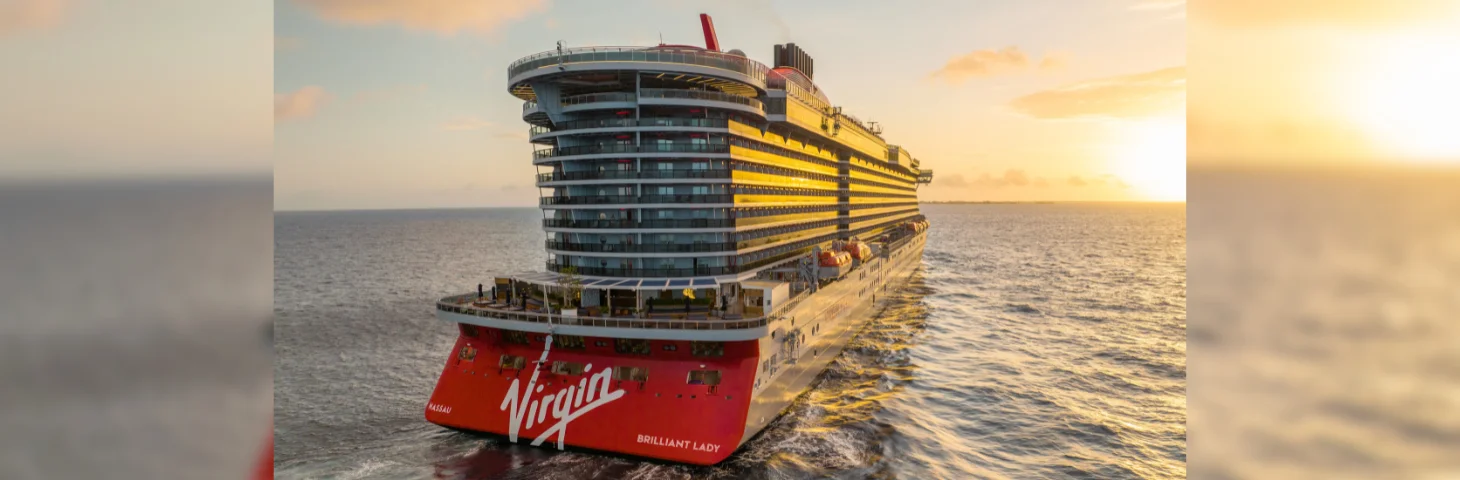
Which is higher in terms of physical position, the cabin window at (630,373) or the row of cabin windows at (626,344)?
the row of cabin windows at (626,344)

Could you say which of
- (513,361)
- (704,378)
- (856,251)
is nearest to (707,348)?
(704,378)

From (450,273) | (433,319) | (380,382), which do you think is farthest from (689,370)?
(450,273)

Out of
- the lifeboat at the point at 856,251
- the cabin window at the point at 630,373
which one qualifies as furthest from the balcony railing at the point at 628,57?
the lifeboat at the point at 856,251

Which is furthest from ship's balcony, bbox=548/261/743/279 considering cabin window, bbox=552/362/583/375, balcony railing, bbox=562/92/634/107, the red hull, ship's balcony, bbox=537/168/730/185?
balcony railing, bbox=562/92/634/107

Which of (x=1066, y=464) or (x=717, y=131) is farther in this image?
(x=717, y=131)
